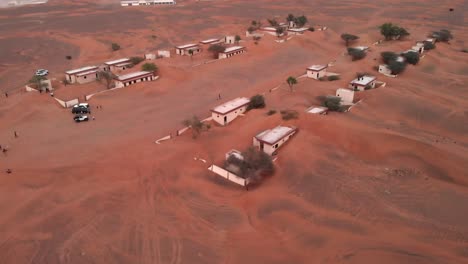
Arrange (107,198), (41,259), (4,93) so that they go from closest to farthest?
1. (41,259)
2. (107,198)
3. (4,93)

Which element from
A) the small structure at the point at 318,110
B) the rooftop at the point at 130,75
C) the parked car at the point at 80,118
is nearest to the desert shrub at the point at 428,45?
the small structure at the point at 318,110

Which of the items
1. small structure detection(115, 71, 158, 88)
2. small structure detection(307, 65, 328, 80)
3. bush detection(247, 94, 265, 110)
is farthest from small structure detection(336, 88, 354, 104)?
small structure detection(115, 71, 158, 88)

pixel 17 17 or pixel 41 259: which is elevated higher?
pixel 17 17

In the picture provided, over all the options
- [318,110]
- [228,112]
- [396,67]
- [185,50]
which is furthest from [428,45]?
[228,112]

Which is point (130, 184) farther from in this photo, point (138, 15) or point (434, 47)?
point (138, 15)

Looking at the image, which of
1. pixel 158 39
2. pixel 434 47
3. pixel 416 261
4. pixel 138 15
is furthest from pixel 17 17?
pixel 416 261

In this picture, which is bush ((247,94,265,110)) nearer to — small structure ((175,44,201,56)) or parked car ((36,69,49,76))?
small structure ((175,44,201,56))
